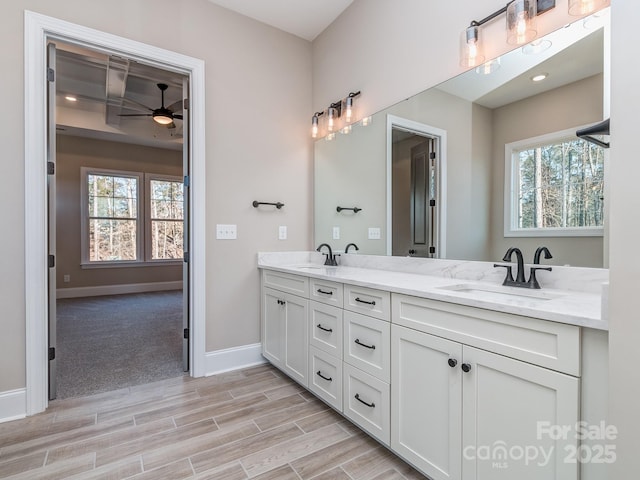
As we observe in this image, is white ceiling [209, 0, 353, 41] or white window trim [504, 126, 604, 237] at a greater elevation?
white ceiling [209, 0, 353, 41]

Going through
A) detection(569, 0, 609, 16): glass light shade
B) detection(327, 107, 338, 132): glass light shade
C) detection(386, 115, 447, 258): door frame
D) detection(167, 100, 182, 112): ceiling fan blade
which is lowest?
detection(386, 115, 447, 258): door frame

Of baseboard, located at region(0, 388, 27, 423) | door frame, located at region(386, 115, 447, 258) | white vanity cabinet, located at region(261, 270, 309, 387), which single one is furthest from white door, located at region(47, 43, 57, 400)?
door frame, located at region(386, 115, 447, 258)

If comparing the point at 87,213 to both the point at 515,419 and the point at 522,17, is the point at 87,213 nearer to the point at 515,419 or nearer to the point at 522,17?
the point at 522,17

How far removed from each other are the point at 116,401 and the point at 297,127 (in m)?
2.58

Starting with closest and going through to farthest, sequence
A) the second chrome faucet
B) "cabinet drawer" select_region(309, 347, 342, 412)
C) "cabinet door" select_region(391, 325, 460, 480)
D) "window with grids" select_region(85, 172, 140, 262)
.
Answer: "cabinet door" select_region(391, 325, 460, 480) < the second chrome faucet < "cabinet drawer" select_region(309, 347, 342, 412) < "window with grids" select_region(85, 172, 140, 262)

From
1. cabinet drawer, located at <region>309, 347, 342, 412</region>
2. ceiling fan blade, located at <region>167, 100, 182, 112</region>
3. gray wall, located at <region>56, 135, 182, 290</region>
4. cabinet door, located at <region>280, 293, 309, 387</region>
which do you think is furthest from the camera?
gray wall, located at <region>56, 135, 182, 290</region>

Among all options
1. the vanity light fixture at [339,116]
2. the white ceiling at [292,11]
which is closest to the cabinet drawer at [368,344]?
the vanity light fixture at [339,116]

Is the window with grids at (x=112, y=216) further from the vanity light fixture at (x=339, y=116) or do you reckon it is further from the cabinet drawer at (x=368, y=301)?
the cabinet drawer at (x=368, y=301)

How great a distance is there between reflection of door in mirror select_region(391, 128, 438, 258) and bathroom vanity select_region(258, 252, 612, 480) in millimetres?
148

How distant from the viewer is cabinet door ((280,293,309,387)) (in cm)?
Answer: 218

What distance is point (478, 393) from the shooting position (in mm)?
1175

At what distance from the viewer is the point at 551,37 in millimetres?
1478

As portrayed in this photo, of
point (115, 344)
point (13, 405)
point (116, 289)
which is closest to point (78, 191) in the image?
point (116, 289)

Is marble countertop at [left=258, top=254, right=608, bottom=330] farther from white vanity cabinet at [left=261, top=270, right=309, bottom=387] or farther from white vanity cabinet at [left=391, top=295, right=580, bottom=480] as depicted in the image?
white vanity cabinet at [left=261, top=270, right=309, bottom=387]
